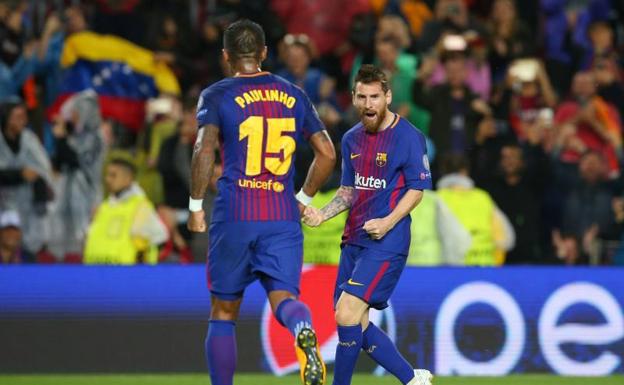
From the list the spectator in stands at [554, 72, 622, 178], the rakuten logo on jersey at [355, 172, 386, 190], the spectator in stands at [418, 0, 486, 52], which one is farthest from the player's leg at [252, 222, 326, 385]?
the spectator in stands at [418, 0, 486, 52]

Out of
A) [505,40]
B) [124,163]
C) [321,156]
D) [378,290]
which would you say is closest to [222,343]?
[378,290]

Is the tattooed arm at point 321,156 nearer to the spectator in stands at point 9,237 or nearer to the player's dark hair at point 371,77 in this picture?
the player's dark hair at point 371,77

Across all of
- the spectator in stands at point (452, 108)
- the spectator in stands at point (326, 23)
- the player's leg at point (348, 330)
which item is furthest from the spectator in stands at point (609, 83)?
the player's leg at point (348, 330)

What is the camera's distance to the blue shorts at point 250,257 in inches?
295

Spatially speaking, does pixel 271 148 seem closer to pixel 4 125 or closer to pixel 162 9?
pixel 4 125

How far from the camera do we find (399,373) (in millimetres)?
8242

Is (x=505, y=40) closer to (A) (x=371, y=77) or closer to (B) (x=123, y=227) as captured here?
(B) (x=123, y=227)

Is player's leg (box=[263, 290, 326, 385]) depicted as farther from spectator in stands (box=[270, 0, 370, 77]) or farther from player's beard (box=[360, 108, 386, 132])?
spectator in stands (box=[270, 0, 370, 77])

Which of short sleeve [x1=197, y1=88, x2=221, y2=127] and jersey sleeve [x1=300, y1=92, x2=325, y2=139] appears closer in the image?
short sleeve [x1=197, y1=88, x2=221, y2=127]

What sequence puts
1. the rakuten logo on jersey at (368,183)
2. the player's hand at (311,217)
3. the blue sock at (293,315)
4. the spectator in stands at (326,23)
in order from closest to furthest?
the blue sock at (293,315)
the player's hand at (311,217)
the rakuten logo on jersey at (368,183)
the spectator in stands at (326,23)

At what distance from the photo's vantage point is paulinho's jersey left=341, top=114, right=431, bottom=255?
26.4 ft

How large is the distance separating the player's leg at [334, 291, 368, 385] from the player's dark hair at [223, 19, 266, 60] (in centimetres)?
154

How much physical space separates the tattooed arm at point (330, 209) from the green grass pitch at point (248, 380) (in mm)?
2134

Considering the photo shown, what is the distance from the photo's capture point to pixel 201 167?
7.45 meters
